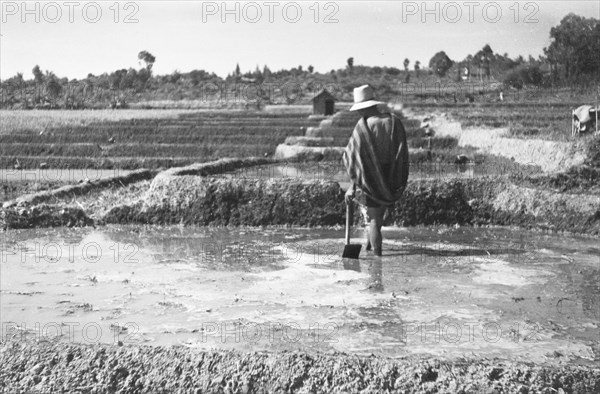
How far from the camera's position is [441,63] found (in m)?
81.6

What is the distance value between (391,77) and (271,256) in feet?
259

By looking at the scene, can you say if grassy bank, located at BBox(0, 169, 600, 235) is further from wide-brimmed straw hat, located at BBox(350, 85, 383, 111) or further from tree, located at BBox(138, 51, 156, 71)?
tree, located at BBox(138, 51, 156, 71)

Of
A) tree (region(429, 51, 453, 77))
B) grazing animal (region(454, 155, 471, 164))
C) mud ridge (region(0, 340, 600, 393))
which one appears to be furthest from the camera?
tree (region(429, 51, 453, 77))

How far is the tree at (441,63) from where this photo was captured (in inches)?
3174

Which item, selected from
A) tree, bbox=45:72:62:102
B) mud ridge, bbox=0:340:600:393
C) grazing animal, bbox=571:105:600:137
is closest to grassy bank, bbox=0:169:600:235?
mud ridge, bbox=0:340:600:393

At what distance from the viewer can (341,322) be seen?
5035 millimetres

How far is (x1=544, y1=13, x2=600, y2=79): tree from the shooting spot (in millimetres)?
43906

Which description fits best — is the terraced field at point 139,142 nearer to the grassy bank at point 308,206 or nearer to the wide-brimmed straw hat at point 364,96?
the grassy bank at point 308,206

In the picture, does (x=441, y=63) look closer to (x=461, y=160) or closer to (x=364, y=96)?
(x=461, y=160)

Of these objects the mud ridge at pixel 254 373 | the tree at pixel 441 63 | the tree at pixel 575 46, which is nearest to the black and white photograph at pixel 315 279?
the mud ridge at pixel 254 373

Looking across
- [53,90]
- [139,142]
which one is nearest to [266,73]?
[53,90]

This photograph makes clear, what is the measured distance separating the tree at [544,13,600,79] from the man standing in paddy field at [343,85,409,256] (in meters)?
39.8

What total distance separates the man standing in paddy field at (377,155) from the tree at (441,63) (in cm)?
7454

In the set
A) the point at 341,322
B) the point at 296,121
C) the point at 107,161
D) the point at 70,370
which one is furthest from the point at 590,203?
the point at 296,121
